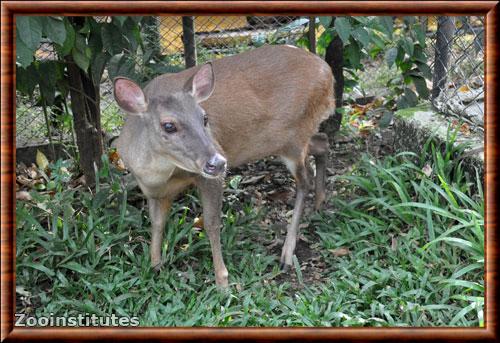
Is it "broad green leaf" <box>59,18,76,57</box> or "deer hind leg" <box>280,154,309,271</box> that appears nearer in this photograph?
"broad green leaf" <box>59,18,76,57</box>

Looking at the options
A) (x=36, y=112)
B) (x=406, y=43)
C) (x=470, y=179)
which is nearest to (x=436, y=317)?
(x=470, y=179)

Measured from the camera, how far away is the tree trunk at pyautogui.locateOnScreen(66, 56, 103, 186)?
5.80 m

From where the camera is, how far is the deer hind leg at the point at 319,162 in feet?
19.2

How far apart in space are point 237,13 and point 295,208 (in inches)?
84.1

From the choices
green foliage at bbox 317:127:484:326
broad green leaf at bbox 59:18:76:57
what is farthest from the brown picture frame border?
broad green leaf at bbox 59:18:76:57

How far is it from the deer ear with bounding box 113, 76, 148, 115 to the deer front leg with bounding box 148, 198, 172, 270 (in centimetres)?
65

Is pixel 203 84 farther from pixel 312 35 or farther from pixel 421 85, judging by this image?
pixel 421 85

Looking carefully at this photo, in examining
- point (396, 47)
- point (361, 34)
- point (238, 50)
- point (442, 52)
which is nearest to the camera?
point (361, 34)

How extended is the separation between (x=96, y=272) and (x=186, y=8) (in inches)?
76.1

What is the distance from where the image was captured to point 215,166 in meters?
4.30

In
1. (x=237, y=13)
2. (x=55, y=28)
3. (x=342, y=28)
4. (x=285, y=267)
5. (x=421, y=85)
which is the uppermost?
(x=237, y=13)

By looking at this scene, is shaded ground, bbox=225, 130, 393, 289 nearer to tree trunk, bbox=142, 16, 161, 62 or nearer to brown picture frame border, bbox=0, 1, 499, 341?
tree trunk, bbox=142, 16, 161, 62

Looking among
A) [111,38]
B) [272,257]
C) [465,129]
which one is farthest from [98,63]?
[465,129]

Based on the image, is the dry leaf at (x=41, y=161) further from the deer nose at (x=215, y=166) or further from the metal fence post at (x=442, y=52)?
the metal fence post at (x=442, y=52)
